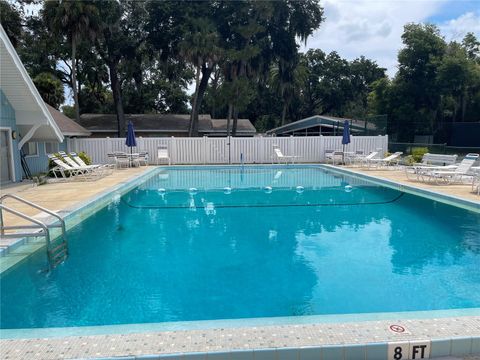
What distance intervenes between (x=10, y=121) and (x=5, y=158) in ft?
3.99

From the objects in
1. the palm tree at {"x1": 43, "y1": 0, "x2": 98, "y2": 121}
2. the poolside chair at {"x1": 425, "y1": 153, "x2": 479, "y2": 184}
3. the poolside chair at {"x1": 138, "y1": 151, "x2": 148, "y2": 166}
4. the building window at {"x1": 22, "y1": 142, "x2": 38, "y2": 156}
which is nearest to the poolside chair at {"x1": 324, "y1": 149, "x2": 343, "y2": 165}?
the poolside chair at {"x1": 425, "y1": 153, "x2": 479, "y2": 184}

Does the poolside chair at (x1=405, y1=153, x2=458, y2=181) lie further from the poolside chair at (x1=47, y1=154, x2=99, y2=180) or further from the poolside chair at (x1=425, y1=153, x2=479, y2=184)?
the poolside chair at (x1=47, y1=154, x2=99, y2=180)

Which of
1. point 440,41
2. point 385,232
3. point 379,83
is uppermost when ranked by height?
point 440,41

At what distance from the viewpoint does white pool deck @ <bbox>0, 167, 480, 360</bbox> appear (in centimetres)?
291

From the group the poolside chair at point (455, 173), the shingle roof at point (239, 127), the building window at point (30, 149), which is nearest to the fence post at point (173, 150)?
the building window at point (30, 149)

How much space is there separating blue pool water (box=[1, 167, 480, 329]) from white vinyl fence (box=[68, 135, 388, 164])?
10.1 m

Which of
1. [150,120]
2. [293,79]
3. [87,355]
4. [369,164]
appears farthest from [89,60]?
[87,355]

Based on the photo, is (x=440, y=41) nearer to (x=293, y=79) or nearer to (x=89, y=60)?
(x=293, y=79)

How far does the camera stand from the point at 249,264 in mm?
5691

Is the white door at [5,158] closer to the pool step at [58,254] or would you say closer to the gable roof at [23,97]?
the gable roof at [23,97]

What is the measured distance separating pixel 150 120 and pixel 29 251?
1098 inches

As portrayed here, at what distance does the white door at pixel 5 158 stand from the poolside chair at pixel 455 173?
13.5 metres

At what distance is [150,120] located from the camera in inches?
1284

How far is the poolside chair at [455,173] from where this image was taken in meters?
11.5
